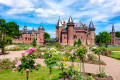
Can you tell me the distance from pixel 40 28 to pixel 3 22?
1788cm

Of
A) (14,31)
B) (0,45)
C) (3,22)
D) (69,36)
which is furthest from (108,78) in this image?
(3,22)

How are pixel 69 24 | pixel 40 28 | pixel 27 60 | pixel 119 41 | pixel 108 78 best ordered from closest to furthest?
pixel 27 60 → pixel 108 78 → pixel 69 24 → pixel 40 28 → pixel 119 41

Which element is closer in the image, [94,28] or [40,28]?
[94,28]

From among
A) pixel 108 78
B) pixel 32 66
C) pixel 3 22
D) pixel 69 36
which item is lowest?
pixel 108 78

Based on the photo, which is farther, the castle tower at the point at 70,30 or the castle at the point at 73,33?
the castle at the point at 73,33

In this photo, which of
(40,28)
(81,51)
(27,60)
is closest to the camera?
(27,60)

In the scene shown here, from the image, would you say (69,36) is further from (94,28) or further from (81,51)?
(81,51)

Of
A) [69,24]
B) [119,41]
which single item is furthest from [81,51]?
[119,41]

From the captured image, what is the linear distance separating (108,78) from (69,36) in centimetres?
3434

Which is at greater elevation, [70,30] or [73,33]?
[70,30]

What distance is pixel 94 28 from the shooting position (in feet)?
143

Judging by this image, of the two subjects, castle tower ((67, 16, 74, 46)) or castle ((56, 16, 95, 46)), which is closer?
castle tower ((67, 16, 74, 46))

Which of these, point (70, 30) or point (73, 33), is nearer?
point (70, 30)

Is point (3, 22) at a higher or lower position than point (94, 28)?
higher
